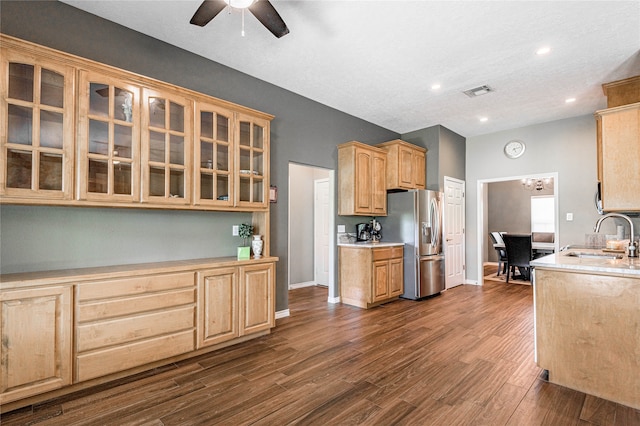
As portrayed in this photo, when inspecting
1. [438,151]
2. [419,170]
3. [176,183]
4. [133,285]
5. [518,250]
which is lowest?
[518,250]

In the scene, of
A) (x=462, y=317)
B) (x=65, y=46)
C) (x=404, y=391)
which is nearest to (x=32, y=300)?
(x=65, y=46)

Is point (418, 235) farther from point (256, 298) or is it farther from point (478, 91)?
point (256, 298)

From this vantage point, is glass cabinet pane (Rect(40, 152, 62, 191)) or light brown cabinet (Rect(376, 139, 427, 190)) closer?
glass cabinet pane (Rect(40, 152, 62, 191))

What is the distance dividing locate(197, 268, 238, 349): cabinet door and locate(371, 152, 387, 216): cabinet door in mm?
2677

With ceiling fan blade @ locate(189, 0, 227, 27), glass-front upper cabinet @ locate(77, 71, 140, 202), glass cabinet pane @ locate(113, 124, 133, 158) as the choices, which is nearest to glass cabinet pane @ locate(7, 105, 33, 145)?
glass-front upper cabinet @ locate(77, 71, 140, 202)

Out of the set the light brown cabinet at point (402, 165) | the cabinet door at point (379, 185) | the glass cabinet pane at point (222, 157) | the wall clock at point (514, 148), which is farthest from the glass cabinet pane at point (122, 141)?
the wall clock at point (514, 148)

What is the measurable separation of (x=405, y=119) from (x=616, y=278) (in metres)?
3.81

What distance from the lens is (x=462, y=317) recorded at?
4.07m

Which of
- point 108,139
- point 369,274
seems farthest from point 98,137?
point 369,274

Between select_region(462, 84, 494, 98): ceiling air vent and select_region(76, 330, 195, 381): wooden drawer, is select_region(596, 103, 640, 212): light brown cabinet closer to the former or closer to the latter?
select_region(462, 84, 494, 98): ceiling air vent

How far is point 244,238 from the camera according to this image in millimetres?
3590

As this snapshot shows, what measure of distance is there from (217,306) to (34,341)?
126 cm

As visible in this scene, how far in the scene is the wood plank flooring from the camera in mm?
1970

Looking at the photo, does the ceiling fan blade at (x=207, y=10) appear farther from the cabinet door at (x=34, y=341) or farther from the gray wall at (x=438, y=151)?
the gray wall at (x=438, y=151)
